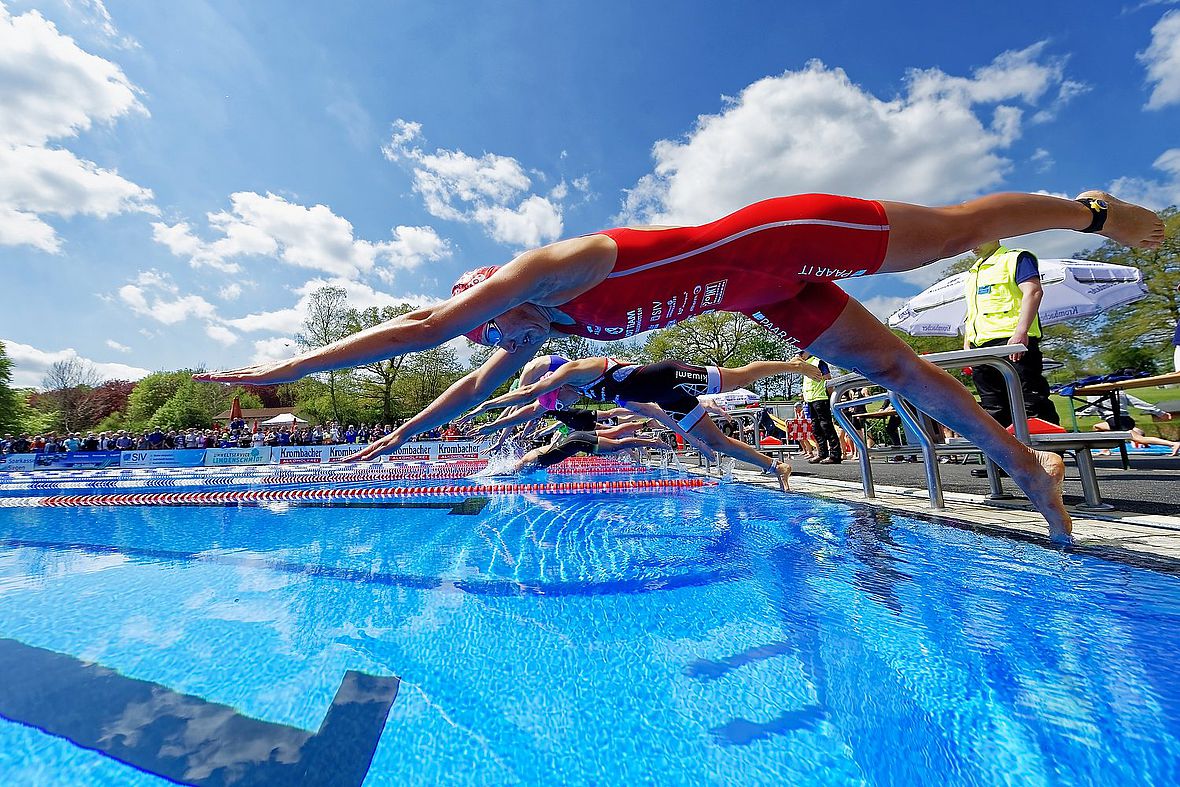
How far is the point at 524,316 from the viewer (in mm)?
2285

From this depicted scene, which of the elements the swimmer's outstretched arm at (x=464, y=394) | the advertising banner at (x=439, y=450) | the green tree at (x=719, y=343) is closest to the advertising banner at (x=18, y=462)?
the advertising banner at (x=439, y=450)

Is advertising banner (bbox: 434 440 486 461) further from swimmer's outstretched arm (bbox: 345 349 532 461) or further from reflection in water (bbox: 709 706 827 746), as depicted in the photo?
reflection in water (bbox: 709 706 827 746)

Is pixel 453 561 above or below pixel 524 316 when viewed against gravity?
below

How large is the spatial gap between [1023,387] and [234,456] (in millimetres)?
21782

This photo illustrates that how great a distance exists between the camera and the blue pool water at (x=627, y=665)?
3.06 feet

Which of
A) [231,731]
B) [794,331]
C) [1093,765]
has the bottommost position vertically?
[231,731]

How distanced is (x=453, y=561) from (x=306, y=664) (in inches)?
48.7

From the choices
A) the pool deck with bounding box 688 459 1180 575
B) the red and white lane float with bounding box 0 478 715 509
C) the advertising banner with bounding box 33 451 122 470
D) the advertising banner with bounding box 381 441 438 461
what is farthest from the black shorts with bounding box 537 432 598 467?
the advertising banner with bounding box 33 451 122 470

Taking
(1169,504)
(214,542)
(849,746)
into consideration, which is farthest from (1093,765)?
(214,542)

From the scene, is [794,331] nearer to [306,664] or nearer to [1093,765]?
[1093,765]

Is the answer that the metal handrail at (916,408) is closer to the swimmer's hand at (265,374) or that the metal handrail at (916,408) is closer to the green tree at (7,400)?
the swimmer's hand at (265,374)

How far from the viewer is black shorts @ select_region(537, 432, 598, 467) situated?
9.59 metres

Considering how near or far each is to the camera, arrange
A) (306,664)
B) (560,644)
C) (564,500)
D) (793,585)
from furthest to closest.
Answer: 1. (564,500)
2. (793,585)
3. (560,644)
4. (306,664)

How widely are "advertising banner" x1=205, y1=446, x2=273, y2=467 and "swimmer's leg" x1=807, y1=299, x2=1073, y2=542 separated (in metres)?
20.9
